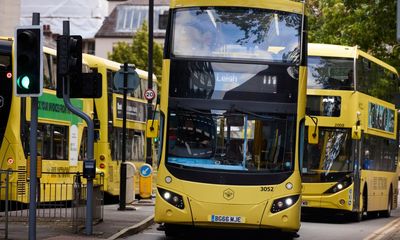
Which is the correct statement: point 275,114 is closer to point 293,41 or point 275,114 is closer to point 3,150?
point 293,41

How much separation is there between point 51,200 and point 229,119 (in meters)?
5.50

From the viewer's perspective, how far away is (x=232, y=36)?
50.9 feet

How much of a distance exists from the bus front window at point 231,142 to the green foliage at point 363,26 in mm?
11630

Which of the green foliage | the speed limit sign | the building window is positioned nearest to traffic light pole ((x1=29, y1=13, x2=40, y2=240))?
the speed limit sign

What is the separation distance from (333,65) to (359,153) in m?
2.36

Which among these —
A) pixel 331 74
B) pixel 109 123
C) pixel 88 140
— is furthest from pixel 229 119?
pixel 109 123

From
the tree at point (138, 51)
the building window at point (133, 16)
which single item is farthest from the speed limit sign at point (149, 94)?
the building window at point (133, 16)

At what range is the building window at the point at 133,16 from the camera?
77.5 m

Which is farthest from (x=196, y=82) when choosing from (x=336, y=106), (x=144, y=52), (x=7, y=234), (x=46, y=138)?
(x=144, y=52)

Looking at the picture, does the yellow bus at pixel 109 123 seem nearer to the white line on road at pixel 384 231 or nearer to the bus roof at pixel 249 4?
the white line on road at pixel 384 231

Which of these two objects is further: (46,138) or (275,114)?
(46,138)

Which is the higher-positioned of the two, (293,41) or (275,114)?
(293,41)

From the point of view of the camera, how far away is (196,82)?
15391mm

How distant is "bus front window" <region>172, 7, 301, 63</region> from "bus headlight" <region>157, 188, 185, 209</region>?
245cm
